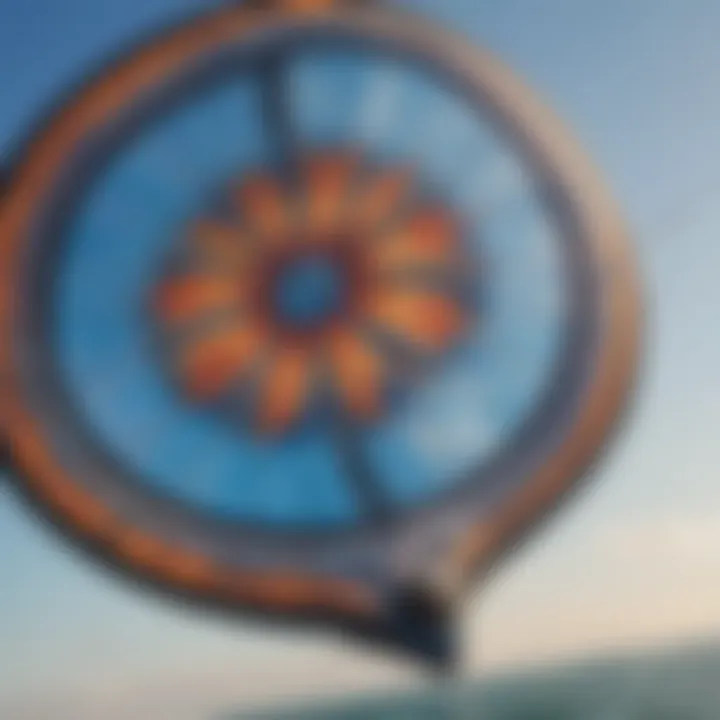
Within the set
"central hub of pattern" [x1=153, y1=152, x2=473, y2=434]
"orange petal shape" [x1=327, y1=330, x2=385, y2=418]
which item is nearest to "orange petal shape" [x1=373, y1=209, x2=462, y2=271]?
"central hub of pattern" [x1=153, y1=152, x2=473, y2=434]

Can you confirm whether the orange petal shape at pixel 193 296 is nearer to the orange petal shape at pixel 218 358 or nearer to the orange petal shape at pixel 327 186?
the orange petal shape at pixel 218 358

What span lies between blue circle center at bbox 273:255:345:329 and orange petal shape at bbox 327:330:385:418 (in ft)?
0.15

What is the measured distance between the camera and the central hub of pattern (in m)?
2.12

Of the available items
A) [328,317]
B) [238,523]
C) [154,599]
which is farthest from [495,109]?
[154,599]

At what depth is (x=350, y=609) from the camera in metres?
1.94

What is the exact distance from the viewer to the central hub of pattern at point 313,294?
6.96 ft

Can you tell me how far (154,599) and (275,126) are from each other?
2.32ft

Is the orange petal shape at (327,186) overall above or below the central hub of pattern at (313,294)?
above

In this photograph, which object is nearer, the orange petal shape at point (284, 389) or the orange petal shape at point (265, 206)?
the orange petal shape at point (284, 389)

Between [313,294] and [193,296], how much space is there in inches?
6.8

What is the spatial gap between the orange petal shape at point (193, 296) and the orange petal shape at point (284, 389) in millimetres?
121

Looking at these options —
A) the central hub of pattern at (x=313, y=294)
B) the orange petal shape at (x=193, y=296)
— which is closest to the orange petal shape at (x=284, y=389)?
the central hub of pattern at (x=313, y=294)

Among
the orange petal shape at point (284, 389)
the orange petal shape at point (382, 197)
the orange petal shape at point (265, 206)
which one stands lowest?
the orange petal shape at point (284, 389)

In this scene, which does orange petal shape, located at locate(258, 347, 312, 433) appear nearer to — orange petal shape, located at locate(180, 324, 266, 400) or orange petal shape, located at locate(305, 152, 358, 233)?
orange petal shape, located at locate(180, 324, 266, 400)
